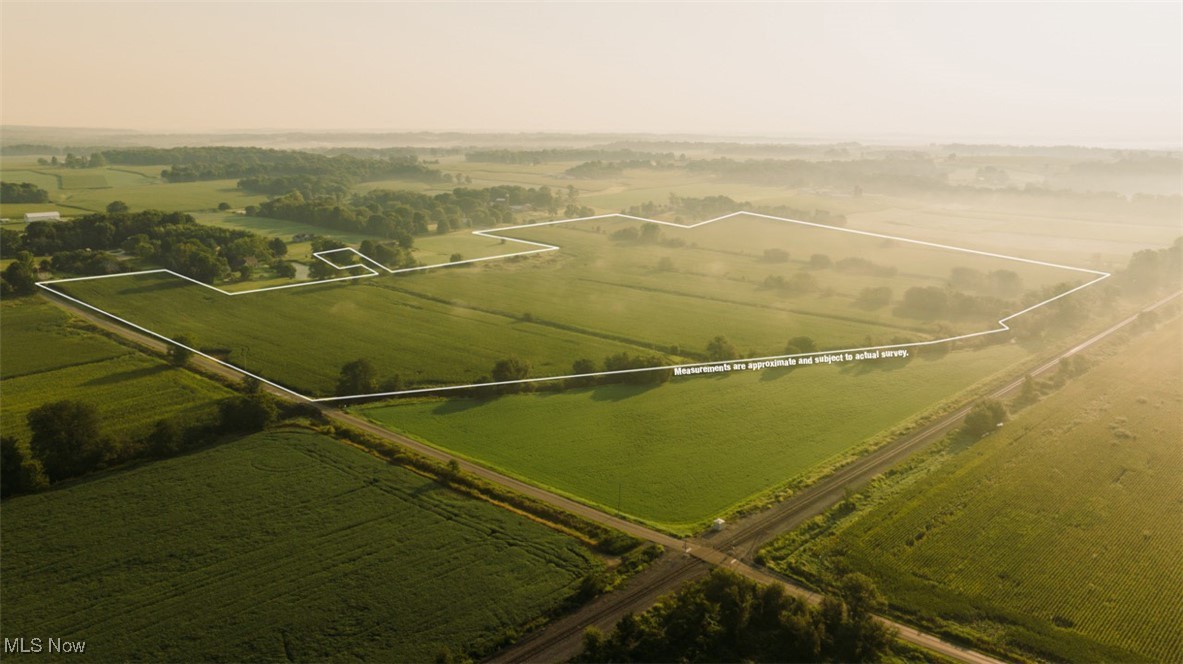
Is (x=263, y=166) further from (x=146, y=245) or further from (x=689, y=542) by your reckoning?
(x=689, y=542)

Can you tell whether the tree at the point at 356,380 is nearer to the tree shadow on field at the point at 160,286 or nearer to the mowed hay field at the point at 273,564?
the mowed hay field at the point at 273,564

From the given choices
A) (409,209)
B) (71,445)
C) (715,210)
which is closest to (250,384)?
(71,445)

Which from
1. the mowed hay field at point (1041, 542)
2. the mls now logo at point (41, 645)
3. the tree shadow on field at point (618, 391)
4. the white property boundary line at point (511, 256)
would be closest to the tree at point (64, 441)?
the white property boundary line at point (511, 256)

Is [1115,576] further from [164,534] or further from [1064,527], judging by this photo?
[164,534]

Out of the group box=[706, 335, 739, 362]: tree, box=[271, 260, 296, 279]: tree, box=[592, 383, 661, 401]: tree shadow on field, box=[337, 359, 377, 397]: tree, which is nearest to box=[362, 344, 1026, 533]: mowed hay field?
box=[592, 383, 661, 401]: tree shadow on field

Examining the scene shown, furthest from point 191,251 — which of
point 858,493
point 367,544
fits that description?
point 858,493
